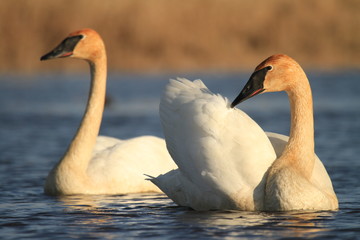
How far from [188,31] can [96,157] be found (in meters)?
32.4

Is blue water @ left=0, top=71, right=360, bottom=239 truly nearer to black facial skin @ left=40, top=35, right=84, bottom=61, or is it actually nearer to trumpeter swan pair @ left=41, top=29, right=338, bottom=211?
trumpeter swan pair @ left=41, top=29, right=338, bottom=211

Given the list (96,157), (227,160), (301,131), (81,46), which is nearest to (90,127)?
(96,157)

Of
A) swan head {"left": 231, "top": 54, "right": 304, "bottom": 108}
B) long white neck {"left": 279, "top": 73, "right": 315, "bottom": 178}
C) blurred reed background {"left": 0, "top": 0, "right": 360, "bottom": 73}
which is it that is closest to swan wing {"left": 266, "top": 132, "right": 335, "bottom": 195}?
long white neck {"left": 279, "top": 73, "right": 315, "bottom": 178}

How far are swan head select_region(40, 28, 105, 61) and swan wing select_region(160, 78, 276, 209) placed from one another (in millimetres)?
2800

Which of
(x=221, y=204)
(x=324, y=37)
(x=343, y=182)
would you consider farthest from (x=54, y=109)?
(x=324, y=37)

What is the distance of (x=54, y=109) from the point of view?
22109 millimetres

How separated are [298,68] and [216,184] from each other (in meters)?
1.36

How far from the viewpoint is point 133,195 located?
9.55 m

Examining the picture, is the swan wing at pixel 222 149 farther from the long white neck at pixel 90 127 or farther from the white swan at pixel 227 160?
the long white neck at pixel 90 127

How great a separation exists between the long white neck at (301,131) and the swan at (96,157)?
8.32 ft

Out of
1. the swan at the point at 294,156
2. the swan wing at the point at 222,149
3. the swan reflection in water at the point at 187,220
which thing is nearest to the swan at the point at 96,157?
the swan reflection in water at the point at 187,220

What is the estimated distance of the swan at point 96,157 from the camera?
9.63m

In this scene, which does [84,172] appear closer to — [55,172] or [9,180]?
[55,172]

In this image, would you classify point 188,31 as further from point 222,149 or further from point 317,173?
point 222,149
